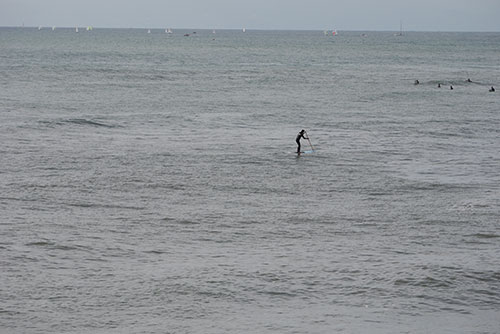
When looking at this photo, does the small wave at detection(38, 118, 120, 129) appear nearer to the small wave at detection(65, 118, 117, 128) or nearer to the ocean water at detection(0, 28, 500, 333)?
the small wave at detection(65, 118, 117, 128)

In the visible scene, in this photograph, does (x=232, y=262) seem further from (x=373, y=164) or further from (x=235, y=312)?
(x=373, y=164)

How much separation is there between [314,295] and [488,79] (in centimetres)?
7775

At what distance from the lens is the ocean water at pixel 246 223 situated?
57.1ft

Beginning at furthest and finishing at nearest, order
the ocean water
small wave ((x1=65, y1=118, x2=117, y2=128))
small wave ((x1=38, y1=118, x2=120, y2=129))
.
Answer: small wave ((x1=65, y1=118, x2=117, y2=128))
small wave ((x1=38, y1=118, x2=120, y2=129))
the ocean water

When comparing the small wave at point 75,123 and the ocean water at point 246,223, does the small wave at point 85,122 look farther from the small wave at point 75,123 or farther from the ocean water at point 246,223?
the ocean water at point 246,223

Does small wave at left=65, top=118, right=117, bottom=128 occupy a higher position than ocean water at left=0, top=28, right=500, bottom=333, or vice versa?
small wave at left=65, top=118, right=117, bottom=128

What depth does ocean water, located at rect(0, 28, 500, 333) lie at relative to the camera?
57.1 ft

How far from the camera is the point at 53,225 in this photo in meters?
23.8

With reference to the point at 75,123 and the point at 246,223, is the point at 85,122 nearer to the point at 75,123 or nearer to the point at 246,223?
the point at 75,123

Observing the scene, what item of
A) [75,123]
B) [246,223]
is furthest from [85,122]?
[246,223]

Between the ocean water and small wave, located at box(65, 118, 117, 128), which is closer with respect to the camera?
the ocean water

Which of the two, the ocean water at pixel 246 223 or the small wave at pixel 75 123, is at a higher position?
the small wave at pixel 75 123

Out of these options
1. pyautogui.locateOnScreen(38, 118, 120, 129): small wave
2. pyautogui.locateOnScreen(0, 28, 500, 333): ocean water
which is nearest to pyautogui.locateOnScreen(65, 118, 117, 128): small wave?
pyautogui.locateOnScreen(38, 118, 120, 129): small wave

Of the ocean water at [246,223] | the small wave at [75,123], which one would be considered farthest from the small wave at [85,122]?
the ocean water at [246,223]
